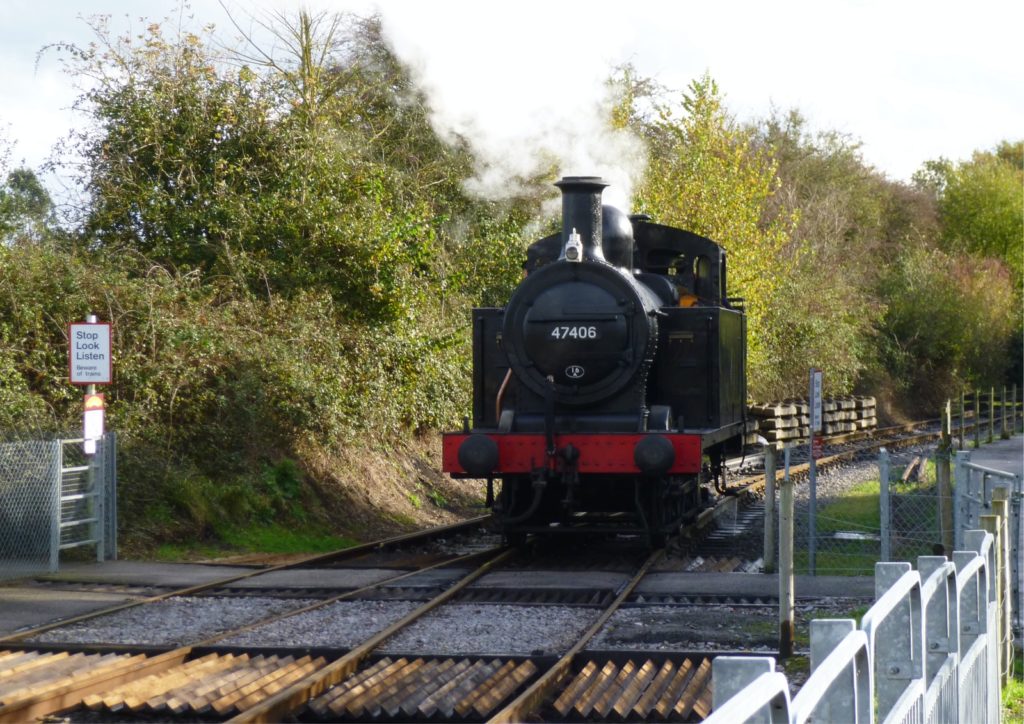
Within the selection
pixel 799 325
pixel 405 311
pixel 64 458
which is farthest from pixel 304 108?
pixel 799 325

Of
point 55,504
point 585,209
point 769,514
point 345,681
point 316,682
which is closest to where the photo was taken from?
point 316,682

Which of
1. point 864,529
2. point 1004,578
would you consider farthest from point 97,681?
point 864,529

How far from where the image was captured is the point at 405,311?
1803 centimetres

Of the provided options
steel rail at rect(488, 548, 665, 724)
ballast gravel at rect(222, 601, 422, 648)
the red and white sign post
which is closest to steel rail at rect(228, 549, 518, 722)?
ballast gravel at rect(222, 601, 422, 648)

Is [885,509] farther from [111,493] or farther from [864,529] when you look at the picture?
[111,493]

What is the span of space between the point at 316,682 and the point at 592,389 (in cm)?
579

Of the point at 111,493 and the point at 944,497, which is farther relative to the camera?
the point at 111,493

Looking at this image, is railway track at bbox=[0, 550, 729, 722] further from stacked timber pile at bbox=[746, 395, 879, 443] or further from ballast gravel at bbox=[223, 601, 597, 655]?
stacked timber pile at bbox=[746, 395, 879, 443]

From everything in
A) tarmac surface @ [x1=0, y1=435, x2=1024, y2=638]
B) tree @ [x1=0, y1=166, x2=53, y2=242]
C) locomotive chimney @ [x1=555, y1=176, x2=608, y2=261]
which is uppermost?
tree @ [x1=0, y1=166, x2=53, y2=242]

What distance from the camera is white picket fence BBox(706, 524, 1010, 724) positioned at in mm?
2240

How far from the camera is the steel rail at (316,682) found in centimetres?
619

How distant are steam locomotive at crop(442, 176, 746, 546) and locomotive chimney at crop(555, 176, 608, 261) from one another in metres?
0.01

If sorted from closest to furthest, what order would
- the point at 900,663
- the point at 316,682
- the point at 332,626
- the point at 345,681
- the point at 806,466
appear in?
the point at 900,663 → the point at 316,682 → the point at 345,681 → the point at 332,626 → the point at 806,466

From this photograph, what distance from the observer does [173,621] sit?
9.09m
